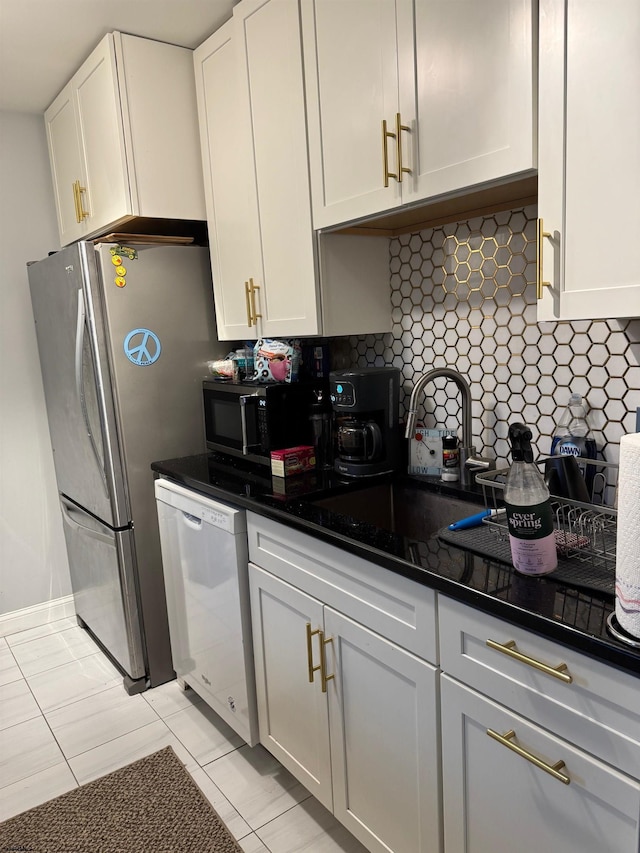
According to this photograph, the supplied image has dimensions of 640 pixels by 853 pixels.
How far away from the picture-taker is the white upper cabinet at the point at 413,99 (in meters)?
1.26

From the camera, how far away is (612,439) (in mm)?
1546

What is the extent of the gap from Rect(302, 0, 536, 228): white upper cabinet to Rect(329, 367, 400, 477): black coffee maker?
0.47 meters

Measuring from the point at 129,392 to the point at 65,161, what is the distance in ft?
3.86

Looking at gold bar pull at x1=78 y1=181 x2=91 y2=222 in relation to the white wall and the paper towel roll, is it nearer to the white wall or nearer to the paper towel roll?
the white wall

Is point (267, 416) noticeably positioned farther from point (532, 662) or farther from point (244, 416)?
point (532, 662)

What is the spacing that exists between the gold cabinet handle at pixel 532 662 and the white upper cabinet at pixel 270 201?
113cm

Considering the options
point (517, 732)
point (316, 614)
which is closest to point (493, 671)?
point (517, 732)

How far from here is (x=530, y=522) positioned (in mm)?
1109

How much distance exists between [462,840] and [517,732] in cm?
34

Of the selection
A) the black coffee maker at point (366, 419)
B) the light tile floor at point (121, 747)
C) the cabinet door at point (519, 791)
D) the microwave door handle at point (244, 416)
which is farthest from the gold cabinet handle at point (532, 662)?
the microwave door handle at point (244, 416)

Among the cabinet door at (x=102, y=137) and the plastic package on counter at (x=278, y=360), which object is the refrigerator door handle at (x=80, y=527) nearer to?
the plastic package on counter at (x=278, y=360)

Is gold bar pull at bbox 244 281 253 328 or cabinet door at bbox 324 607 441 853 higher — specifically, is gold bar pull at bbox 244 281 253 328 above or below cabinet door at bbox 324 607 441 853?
above

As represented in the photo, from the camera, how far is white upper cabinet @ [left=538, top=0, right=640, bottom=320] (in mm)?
1077

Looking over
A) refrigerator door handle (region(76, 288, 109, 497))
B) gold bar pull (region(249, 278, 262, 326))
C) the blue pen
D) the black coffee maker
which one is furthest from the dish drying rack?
refrigerator door handle (region(76, 288, 109, 497))
